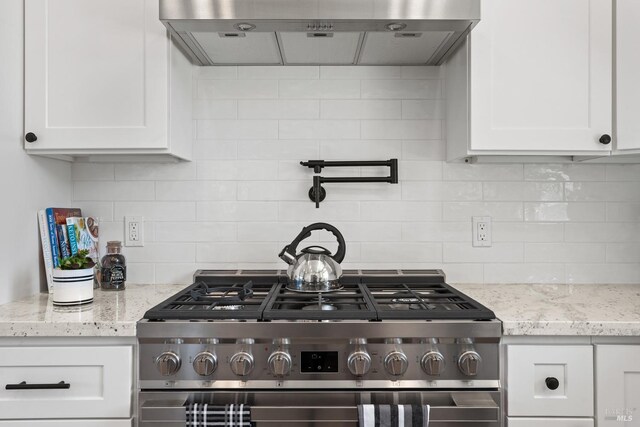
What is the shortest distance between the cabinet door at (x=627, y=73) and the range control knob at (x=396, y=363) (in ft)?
3.83

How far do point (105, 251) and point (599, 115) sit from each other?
6.99ft

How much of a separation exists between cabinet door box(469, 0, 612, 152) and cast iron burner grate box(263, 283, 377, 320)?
28.4 inches

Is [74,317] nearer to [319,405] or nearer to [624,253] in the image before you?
[319,405]

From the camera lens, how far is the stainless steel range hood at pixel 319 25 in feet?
4.89

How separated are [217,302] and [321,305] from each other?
351 mm

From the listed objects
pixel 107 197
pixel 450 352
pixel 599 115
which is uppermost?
pixel 599 115

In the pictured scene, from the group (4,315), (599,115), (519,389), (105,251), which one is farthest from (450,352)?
(105,251)

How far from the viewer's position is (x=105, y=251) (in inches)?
78.9

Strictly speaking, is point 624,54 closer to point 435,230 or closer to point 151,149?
point 435,230

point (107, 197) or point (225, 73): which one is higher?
point (225, 73)

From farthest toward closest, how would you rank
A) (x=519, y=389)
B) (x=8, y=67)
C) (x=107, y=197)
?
(x=107, y=197)
(x=8, y=67)
(x=519, y=389)

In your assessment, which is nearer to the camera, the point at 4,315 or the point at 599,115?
the point at 4,315

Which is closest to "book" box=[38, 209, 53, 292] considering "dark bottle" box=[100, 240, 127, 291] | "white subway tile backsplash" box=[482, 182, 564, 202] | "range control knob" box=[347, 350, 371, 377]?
"dark bottle" box=[100, 240, 127, 291]

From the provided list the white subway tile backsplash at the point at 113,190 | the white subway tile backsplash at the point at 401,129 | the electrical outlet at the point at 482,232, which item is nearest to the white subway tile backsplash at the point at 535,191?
the electrical outlet at the point at 482,232
